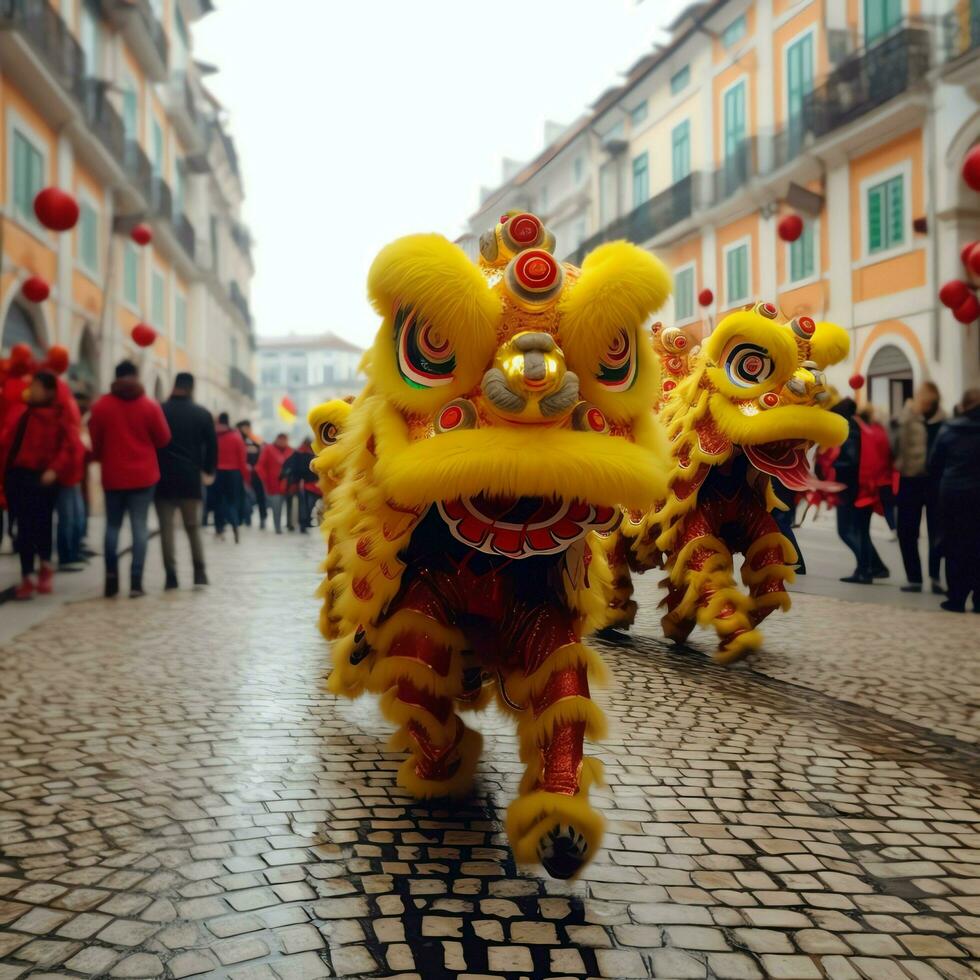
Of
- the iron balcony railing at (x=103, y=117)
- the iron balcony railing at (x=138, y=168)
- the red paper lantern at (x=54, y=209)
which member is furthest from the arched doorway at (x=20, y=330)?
the iron balcony railing at (x=138, y=168)

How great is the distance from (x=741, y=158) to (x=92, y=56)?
1365 centimetres

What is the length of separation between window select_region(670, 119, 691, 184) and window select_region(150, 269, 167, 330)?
13658mm

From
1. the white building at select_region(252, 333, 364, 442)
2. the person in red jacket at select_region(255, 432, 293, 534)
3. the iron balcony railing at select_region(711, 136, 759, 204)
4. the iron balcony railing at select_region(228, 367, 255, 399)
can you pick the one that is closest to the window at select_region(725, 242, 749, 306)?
the iron balcony railing at select_region(711, 136, 759, 204)

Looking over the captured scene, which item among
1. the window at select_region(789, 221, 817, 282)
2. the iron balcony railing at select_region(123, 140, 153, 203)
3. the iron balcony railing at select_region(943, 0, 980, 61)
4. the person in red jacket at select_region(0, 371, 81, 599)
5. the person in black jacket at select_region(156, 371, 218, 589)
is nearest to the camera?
the person in red jacket at select_region(0, 371, 81, 599)

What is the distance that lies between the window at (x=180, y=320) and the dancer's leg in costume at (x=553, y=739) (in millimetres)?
28552

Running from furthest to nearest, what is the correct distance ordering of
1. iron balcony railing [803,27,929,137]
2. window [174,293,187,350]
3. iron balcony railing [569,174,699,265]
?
window [174,293,187,350] < iron balcony railing [569,174,699,265] < iron balcony railing [803,27,929,137]

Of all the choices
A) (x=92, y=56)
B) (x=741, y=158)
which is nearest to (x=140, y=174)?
(x=92, y=56)

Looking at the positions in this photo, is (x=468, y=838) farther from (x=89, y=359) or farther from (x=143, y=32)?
(x=143, y=32)

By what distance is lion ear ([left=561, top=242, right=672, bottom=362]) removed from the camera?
8.28 feet

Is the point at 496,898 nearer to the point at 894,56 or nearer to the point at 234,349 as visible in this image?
the point at 894,56

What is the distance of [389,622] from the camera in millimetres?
2881

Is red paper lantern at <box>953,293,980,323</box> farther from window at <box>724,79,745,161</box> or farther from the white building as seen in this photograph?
the white building

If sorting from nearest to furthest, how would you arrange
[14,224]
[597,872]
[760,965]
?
[760,965], [597,872], [14,224]

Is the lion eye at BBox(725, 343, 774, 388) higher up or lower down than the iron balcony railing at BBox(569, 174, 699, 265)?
lower down
